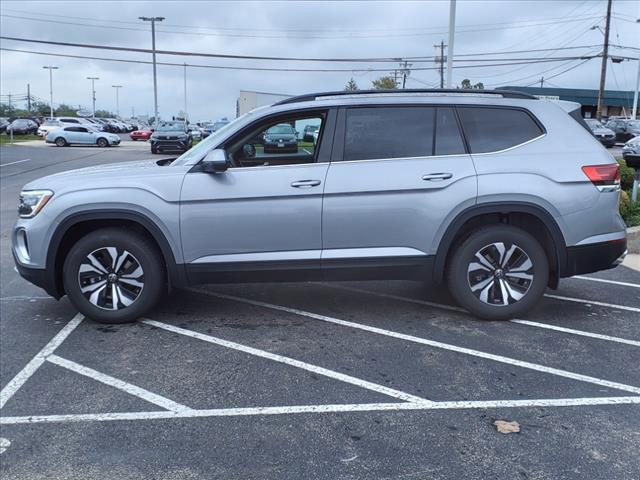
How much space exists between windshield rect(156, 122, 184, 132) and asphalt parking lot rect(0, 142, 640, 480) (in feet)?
88.5

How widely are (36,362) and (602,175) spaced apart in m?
4.73

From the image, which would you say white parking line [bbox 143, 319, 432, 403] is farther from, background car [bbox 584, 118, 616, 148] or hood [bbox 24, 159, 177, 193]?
background car [bbox 584, 118, 616, 148]

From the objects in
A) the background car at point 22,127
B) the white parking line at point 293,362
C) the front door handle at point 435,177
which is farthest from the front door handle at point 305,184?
the background car at point 22,127

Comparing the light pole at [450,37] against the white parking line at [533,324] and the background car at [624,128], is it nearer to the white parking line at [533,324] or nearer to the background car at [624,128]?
the white parking line at [533,324]

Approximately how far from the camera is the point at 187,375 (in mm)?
4215

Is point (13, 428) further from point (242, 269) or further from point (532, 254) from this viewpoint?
point (532, 254)

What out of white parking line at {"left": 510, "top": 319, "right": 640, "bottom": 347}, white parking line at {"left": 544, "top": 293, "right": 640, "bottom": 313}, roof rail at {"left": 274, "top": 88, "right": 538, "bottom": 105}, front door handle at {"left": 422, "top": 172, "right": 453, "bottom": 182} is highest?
roof rail at {"left": 274, "top": 88, "right": 538, "bottom": 105}

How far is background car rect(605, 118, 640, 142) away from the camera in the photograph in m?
33.5

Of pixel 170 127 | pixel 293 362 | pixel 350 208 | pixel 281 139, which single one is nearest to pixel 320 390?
pixel 293 362

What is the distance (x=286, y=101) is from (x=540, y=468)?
3.56 m

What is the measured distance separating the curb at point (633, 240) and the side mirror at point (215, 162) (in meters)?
5.99

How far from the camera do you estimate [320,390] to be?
3.96 metres

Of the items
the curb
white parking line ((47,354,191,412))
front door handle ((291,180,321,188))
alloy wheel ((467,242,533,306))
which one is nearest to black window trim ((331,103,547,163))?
front door handle ((291,180,321,188))

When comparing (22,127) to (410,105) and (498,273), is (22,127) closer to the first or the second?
(410,105)
